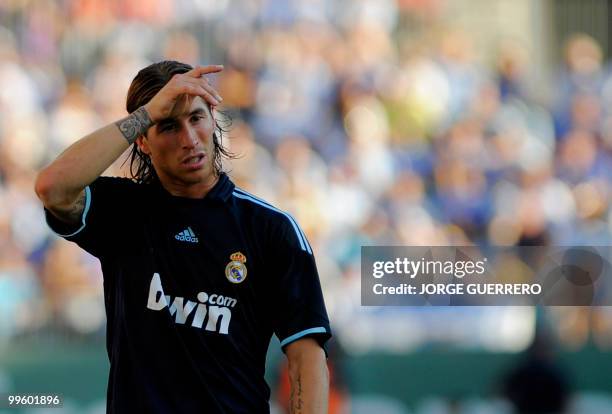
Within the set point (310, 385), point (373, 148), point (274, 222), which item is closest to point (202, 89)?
point (274, 222)

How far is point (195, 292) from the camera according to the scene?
316cm

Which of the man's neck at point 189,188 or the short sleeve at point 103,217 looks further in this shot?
the man's neck at point 189,188

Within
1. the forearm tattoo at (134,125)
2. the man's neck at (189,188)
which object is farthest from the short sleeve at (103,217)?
the forearm tattoo at (134,125)

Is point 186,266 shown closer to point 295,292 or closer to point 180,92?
point 295,292

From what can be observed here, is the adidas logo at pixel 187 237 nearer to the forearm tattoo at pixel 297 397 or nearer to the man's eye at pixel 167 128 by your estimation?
the man's eye at pixel 167 128

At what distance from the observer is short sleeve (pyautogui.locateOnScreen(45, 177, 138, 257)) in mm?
3182

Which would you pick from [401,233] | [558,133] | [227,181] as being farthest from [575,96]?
[227,181]

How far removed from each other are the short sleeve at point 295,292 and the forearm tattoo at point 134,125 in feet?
1.57

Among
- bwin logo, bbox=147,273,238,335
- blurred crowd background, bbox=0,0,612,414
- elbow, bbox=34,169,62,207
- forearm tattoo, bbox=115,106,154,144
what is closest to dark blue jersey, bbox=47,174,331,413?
bwin logo, bbox=147,273,238,335

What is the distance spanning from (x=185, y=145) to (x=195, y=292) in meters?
0.43

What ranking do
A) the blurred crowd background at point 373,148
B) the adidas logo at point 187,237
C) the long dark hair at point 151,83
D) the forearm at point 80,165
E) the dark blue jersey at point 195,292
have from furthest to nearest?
the blurred crowd background at point 373,148 < the long dark hair at point 151,83 < the adidas logo at point 187,237 < the dark blue jersey at point 195,292 < the forearm at point 80,165

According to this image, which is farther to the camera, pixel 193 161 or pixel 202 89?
pixel 193 161

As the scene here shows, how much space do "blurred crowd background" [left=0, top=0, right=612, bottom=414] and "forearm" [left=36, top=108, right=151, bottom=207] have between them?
17.5 feet

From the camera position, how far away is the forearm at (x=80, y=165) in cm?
300
